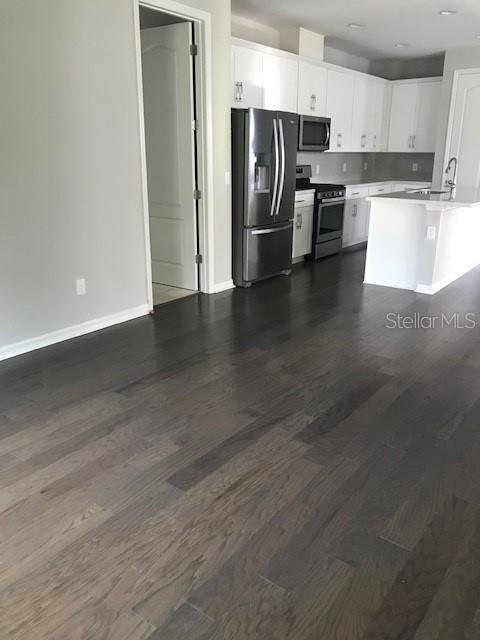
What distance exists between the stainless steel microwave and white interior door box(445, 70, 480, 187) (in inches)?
80.7

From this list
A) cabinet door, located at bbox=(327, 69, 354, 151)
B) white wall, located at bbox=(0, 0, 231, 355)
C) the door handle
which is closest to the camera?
white wall, located at bbox=(0, 0, 231, 355)

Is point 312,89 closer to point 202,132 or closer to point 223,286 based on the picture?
point 202,132

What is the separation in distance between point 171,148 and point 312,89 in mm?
2478

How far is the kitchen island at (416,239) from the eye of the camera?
482 centimetres

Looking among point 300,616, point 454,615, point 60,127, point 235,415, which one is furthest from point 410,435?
point 60,127

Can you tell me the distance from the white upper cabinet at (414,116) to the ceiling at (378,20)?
2.09ft

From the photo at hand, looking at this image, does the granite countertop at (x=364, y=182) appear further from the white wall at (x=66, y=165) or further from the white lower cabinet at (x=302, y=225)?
the white wall at (x=66, y=165)

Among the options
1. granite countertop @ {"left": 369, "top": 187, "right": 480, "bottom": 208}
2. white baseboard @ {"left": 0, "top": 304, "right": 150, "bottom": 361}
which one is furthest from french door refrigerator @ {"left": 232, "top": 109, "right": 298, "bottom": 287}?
white baseboard @ {"left": 0, "top": 304, "right": 150, "bottom": 361}

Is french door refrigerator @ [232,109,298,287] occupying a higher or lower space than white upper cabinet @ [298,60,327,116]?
lower

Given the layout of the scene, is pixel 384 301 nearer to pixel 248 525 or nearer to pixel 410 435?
pixel 410 435

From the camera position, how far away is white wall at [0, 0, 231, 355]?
3.17 meters

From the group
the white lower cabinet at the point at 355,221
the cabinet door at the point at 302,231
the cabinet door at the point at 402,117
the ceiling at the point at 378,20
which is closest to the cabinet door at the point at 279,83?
the ceiling at the point at 378,20

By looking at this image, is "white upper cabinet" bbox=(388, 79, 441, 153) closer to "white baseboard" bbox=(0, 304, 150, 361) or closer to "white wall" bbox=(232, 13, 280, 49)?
"white wall" bbox=(232, 13, 280, 49)

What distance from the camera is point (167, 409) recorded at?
2.77 metres
